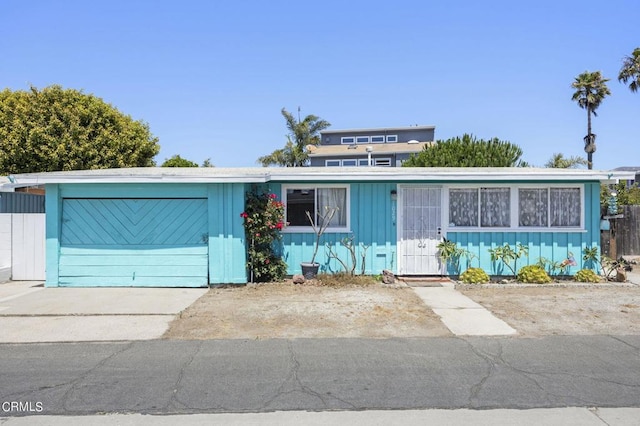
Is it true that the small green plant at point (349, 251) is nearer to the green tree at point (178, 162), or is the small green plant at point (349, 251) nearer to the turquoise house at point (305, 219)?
the turquoise house at point (305, 219)

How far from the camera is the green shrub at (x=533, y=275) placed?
10.4 meters

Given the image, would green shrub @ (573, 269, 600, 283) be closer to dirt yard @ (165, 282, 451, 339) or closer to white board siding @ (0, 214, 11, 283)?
dirt yard @ (165, 282, 451, 339)

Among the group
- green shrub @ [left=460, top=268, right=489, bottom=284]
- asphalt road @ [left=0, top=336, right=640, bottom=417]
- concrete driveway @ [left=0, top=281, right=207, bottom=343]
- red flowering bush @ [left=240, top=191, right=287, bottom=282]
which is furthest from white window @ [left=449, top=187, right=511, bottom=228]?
concrete driveway @ [left=0, top=281, right=207, bottom=343]

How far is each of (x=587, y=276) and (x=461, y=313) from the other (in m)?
4.73

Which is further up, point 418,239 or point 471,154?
point 471,154

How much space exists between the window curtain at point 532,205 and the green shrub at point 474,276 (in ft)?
6.14

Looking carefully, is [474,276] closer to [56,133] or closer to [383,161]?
[56,133]

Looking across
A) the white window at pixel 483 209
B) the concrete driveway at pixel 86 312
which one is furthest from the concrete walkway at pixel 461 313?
the concrete driveway at pixel 86 312

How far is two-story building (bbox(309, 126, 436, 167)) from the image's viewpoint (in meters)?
42.2

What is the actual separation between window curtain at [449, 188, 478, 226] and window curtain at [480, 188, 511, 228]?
6.8 inches

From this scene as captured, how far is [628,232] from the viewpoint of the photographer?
16.2 metres

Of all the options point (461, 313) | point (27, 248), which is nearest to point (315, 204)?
point (461, 313)

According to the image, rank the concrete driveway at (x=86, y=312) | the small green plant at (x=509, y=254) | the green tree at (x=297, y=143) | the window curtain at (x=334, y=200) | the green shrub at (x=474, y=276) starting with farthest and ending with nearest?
1. the green tree at (x=297, y=143)
2. the window curtain at (x=334, y=200)
3. the small green plant at (x=509, y=254)
4. the green shrub at (x=474, y=276)
5. the concrete driveway at (x=86, y=312)

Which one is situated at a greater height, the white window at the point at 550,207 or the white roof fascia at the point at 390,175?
the white roof fascia at the point at 390,175
